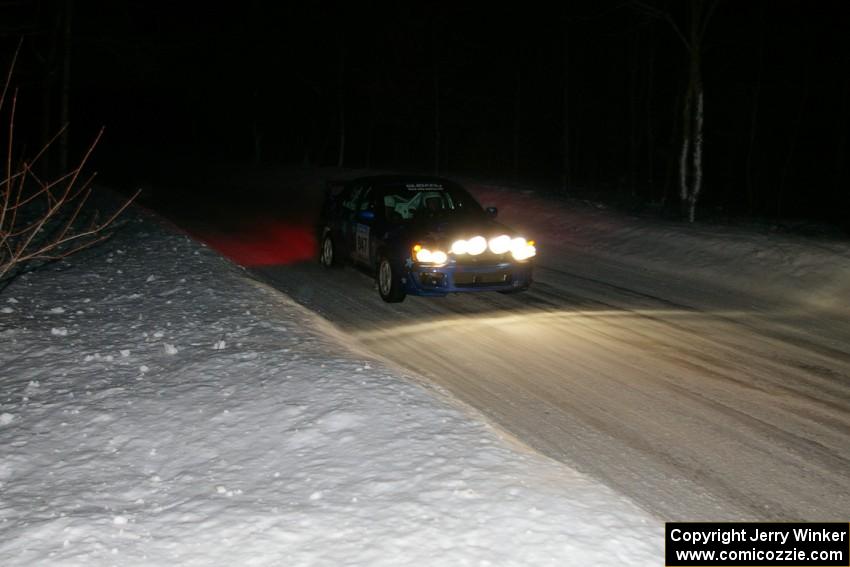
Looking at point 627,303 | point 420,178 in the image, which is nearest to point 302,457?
point 627,303

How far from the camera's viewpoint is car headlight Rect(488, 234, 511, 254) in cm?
954

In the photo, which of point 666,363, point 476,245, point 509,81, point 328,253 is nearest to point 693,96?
point 328,253

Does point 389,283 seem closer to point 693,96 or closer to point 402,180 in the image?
point 402,180

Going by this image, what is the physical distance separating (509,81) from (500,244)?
130 ft

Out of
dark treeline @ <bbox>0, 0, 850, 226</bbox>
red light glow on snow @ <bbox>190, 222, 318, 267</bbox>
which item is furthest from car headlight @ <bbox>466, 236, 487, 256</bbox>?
dark treeline @ <bbox>0, 0, 850, 226</bbox>

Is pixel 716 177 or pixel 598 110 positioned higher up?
pixel 598 110

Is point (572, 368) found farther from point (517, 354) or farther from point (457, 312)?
point (457, 312)

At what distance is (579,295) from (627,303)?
0.76 metres

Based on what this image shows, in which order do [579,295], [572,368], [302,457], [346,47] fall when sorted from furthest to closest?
[346,47]
[579,295]
[572,368]
[302,457]

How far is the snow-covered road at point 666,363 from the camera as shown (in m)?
4.84

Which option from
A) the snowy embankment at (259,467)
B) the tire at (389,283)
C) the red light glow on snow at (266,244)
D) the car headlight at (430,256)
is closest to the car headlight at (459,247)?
the car headlight at (430,256)

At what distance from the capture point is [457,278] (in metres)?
9.37

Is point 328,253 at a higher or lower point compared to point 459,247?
lower

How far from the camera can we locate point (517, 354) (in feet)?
24.8
